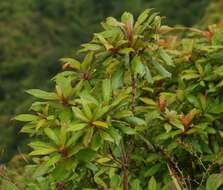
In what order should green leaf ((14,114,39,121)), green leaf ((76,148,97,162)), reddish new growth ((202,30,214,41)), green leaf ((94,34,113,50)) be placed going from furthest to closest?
reddish new growth ((202,30,214,41))
green leaf ((14,114,39,121))
green leaf ((94,34,113,50))
green leaf ((76,148,97,162))

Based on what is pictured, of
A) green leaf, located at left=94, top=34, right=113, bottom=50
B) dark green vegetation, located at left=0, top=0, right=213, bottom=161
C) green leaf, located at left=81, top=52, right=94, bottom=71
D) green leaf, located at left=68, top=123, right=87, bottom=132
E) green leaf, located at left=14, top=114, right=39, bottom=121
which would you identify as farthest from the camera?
dark green vegetation, located at left=0, top=0, right=213, bottom=161

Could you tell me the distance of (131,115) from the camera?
7.41 feet

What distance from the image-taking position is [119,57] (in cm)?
242

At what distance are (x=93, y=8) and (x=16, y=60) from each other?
10.0 metres

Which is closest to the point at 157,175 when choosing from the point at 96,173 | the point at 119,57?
the point at 96,173

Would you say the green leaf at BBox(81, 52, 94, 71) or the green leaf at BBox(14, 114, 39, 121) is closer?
the green leaf at BBox(14, 114, 39, 121)

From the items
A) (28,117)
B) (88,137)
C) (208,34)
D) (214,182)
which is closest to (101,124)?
(88,137)

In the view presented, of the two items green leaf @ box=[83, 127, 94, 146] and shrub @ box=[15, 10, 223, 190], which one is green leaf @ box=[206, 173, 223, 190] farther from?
green leaf @ box=[83, 127, 94, 146]

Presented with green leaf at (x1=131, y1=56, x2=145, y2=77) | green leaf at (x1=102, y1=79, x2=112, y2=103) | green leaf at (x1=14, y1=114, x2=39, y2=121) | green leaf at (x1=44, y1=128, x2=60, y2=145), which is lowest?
green leaf at (x1=44, y1=128, x2=60, y2=145)

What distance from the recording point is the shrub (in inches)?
87.4

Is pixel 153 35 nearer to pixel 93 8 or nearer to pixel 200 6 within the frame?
pixel 200 6

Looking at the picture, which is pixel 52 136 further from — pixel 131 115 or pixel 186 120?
pixel 186 120

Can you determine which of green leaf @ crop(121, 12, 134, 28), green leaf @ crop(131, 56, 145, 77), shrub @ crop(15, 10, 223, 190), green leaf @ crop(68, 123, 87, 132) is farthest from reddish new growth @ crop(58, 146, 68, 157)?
green leaf @ crop(121, 12, 134, 28)

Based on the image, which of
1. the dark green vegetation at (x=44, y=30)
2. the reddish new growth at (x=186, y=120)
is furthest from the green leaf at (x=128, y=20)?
the dark green vegetation at (x=44, y=30)
